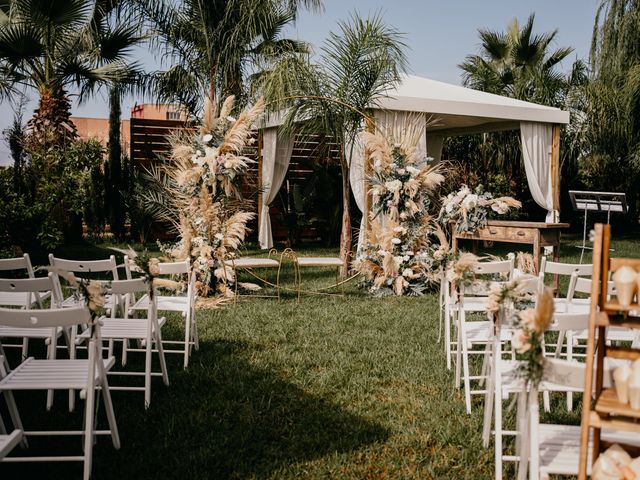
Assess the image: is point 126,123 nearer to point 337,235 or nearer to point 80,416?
point 337,235

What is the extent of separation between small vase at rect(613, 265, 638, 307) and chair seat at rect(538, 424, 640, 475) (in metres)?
0.57

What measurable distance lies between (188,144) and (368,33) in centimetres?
329

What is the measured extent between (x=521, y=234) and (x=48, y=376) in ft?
24.6

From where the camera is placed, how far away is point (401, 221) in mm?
9023

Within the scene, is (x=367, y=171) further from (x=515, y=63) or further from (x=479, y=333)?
(x=515, y=63)

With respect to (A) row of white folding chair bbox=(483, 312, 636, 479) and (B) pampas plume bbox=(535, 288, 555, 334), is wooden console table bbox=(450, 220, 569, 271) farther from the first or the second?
(B) pampas plume bbox=(535, 288, 555, 334)

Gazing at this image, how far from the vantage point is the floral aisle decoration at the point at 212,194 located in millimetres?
8047

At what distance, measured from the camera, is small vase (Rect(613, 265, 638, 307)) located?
2.39m

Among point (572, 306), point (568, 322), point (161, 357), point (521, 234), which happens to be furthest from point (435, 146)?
point (568, 322)

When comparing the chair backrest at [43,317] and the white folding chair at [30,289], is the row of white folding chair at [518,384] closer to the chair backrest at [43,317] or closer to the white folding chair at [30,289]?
the chair backrest at [43,317]

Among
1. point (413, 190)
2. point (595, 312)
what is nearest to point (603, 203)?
point (413, 190)

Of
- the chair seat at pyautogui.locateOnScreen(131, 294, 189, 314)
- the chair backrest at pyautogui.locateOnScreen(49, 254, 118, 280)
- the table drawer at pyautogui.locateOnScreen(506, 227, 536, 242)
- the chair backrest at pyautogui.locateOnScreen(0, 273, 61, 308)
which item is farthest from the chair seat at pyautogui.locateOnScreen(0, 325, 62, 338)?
the table drawer at pyautogui.locateOnScreen(506, 227, 536, 242)

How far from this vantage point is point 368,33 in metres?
10.0

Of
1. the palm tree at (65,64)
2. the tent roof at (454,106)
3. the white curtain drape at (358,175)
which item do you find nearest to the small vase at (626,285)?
the tent roof at (454,106)
